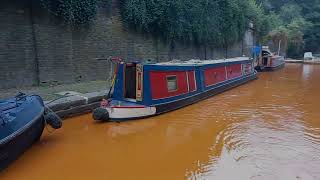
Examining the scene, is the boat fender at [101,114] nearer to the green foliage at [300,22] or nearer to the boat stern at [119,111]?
the boat stern at [119,111]

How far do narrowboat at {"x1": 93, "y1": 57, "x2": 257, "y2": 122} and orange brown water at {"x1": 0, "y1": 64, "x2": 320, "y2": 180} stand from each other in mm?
240

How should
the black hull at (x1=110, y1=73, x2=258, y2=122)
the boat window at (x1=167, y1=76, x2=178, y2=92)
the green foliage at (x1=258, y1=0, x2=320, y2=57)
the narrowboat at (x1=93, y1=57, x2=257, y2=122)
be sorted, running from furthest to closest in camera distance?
the green foliage at (x1=258, y1=0, x2=320, y2=57) → the boat window at (x1=167, y1=76, x2=178, y2=92) → the black hull at (x1=110, y1=73, x2=258, y2=122) → the narrowboat at (x1=93, y1=57, x2=257, y2=122)

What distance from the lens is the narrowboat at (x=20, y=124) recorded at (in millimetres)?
4715

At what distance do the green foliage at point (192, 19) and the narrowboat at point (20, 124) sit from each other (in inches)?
258

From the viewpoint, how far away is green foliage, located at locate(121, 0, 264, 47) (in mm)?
12298

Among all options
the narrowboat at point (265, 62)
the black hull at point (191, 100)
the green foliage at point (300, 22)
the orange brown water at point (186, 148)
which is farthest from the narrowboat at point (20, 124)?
the green foliage at point (300, 22)

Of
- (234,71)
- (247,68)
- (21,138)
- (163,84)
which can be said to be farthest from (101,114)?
(247,68)

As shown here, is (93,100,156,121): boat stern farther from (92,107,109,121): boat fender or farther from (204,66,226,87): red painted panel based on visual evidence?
(204,66,226,87): red painted panel

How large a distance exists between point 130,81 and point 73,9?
3307mm

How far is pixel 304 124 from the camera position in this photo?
756cm

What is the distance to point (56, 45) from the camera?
32.1 ft

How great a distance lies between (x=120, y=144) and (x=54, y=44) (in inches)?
187

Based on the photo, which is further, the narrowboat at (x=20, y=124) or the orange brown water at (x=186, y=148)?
the orange brown water at (x=186, y=148)

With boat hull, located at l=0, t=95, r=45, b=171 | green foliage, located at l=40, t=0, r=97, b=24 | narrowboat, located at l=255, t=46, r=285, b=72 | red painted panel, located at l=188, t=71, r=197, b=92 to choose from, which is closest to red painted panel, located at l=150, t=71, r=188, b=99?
red painted panel, located at l=188, t=71, r=197, b=92
